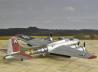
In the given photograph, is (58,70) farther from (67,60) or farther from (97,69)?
(67,60)

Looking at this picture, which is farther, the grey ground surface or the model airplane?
the model airplane

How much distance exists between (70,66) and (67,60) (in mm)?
5165

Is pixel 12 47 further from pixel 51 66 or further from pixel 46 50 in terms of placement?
pixel 46 50

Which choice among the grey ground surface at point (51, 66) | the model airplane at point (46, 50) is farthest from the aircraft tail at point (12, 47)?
the grey ground surface at point (51, 66)

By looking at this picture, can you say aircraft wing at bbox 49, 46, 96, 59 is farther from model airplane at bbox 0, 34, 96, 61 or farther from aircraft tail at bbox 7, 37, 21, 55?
aircraft tail at bbox 7, 37, 21, 55

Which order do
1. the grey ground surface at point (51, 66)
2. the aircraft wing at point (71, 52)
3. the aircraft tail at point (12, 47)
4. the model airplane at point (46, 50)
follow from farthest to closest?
the aircraft wing at point (71, 52) → the aircraft tail at point (12, 47) → the model airplane at point (46, 50) → the grey ground surface at point (51, 66)

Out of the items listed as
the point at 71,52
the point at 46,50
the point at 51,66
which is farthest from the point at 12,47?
the point at 71,52

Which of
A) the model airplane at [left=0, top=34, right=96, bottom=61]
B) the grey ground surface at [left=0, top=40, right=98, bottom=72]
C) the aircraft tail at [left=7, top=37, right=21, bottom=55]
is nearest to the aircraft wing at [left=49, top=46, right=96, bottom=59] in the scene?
the model airplane at [left=0, top=34, right=96, bottom=61]

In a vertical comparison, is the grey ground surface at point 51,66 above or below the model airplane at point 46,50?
below

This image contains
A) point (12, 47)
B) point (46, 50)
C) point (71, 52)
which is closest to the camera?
point (12, 47)

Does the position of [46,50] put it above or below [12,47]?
below

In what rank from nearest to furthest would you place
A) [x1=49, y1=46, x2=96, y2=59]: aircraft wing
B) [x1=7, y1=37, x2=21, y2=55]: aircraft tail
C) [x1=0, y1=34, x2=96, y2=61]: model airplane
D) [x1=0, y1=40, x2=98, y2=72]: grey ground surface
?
[x1=0, y1=40, x2=98, y2=72]: grey ground surface → [x1=0, y1=34, x2=96, y2=61]: model airplane → [x1=7, y1=37, x2=21, y2=55]: aircraft tail → [x1=49, y1=46, x2=96, y2=59]: aircraft wing

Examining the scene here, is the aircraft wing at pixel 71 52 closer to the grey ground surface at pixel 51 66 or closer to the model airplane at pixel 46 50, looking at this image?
the model airplane at pixel 46 50

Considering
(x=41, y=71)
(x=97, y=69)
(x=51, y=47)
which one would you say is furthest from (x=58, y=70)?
(x=51, y=47)
